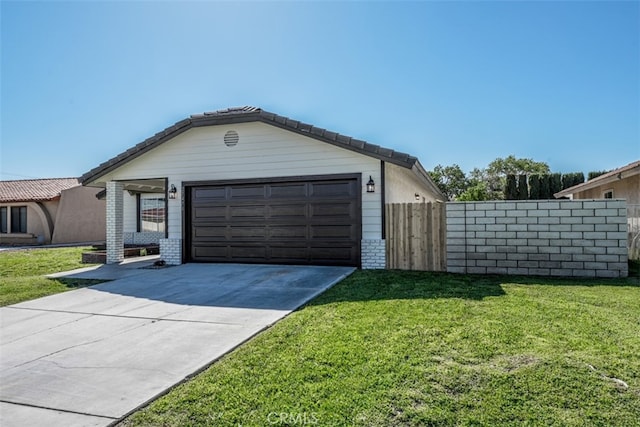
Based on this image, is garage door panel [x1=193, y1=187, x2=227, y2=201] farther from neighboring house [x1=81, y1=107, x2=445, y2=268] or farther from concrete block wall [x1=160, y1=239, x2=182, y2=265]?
concrete block wall [x1=160, y1=239, x2=182, y2=265]

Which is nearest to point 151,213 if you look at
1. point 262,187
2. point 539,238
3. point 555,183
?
point 262,187

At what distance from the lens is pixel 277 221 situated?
10.5 metres

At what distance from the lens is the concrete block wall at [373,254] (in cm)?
952

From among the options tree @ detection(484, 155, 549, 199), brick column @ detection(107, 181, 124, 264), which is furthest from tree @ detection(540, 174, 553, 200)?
brick column @ detection(107, 181, 124, 264)

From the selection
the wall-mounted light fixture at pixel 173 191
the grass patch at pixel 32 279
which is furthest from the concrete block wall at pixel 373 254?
the grass patch at pixel 32 279

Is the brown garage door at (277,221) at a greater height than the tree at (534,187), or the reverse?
the tree at (534,187)

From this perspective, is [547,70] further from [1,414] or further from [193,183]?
[1,414]

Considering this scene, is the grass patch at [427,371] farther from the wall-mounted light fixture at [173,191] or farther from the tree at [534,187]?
the tree at [534,187]

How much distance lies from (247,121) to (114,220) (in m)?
5.60

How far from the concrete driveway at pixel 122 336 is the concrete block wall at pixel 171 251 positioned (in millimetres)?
2613

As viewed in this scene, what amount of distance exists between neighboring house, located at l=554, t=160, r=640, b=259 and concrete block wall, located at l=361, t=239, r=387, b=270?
6271mm

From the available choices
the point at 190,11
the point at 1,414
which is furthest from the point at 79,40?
the point at 1,414

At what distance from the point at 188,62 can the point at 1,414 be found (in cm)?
1034

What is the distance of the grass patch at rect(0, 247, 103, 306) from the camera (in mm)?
7227
